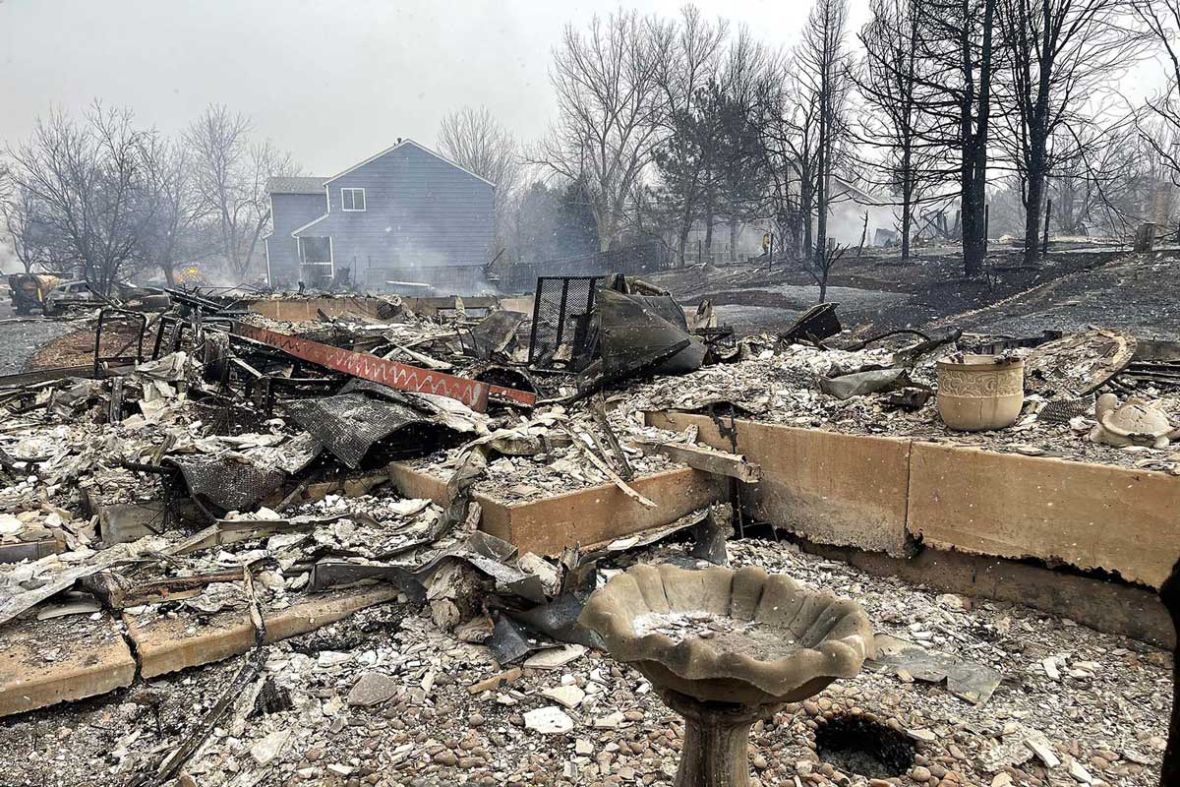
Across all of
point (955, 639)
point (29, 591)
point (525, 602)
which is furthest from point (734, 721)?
point (29, 591)

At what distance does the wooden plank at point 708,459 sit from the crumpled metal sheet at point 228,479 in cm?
255

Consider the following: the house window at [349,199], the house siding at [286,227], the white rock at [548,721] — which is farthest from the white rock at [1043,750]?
the house siding at [286,227]

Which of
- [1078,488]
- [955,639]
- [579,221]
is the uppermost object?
[579,221]

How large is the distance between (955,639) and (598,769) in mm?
2082

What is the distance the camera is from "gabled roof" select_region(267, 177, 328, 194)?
3706cm

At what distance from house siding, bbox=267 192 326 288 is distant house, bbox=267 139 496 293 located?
166 centimetres

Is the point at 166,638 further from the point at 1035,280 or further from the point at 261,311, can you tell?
the point at 1035,280

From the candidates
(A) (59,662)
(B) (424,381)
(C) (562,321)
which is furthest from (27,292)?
(A) (59,662)

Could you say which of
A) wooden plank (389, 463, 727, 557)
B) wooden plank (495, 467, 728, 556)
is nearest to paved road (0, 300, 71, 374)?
wooden plank (389, 463, 727, 557)

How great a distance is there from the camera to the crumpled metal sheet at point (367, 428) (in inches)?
190

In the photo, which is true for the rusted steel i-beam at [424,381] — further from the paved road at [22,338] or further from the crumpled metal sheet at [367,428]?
the paved road at [22,338]

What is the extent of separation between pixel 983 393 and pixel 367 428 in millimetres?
4032

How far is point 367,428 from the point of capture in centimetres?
493

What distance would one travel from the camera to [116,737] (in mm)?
2646
